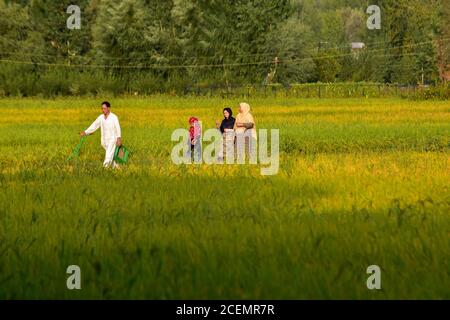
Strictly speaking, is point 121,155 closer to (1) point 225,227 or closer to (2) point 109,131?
(2) point 109,131

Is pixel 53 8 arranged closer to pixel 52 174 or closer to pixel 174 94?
pixel 174 94

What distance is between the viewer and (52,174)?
17.1m

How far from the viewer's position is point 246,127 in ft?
66.1

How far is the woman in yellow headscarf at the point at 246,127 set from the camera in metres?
20.1

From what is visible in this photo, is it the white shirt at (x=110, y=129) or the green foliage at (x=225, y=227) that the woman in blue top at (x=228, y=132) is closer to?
the green foliage at (x=225, y=227)

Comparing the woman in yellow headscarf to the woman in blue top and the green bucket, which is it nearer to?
the woman in blue top

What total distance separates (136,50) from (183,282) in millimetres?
A: 72271

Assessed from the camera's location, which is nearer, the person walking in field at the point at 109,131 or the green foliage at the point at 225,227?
the green foliage at the point at 225,227

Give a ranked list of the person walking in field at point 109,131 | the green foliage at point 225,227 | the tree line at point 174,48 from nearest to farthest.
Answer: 1. the green foliage at point 225,227
2. the person walking in field at point 109,131
3. the tree line at point 174,48

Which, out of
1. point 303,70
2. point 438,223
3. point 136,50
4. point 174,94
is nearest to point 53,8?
point 136,50

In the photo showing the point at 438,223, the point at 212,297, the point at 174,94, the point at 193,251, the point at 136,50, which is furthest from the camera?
the point at 136,50

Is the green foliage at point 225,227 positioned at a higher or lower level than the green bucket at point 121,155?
lower

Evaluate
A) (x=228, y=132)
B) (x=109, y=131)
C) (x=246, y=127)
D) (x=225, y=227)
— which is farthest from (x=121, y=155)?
(x=225, y=227)

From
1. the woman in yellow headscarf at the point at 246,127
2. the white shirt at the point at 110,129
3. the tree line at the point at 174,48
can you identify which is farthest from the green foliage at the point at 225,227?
the tree line at the point at 174,48
